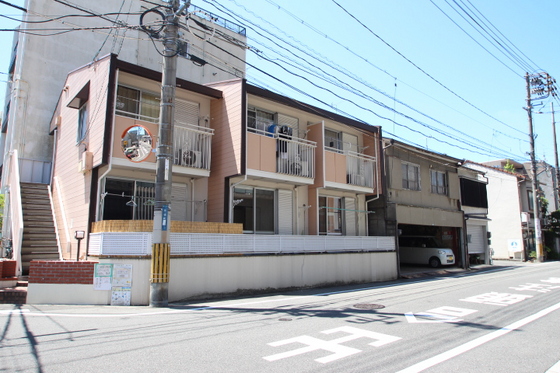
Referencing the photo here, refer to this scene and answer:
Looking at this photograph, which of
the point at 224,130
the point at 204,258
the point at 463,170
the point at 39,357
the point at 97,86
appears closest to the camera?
the point at 39,357

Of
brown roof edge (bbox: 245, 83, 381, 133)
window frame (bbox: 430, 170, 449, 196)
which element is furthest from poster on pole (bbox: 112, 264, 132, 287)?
window frame (bbox: 430, 170, 449, 196)

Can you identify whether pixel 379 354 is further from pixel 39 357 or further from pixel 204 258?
pixel 204 258

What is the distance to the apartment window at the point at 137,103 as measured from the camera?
1280 centimetres

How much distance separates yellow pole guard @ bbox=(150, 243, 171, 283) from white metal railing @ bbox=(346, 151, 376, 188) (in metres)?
9.71

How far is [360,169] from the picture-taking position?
1775 cm

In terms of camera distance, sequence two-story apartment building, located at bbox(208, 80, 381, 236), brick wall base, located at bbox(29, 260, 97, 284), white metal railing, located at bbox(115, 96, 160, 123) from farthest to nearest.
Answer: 1. two-story apartment building, located at bbox(208, 80, 381, 236)
2. white metal railing, located at bbox(115, 96, 160, 123)
3. brick wall base, located at bbox(29, 260, 97, 284)

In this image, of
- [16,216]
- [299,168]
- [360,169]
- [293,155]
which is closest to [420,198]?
[360,169]

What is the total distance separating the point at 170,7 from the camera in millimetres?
9898

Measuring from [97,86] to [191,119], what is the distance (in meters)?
3.18

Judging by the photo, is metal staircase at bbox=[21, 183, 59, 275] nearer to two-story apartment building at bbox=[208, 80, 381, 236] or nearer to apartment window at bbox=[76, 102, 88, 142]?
apartment window at bbox=[76, 102, 88, 142]

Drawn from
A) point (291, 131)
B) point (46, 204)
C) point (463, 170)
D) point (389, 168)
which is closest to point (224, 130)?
point (291, 131)

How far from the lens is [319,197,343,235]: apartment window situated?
17109 millimetres

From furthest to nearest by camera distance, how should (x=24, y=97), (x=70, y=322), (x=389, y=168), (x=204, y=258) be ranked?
(x=389, y=168) → (x=24, y=97) → (x=204, y=258) → (x=70, y=322)

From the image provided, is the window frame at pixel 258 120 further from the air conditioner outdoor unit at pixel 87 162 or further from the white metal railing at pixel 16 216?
the white metal railing at pixel 16 216
